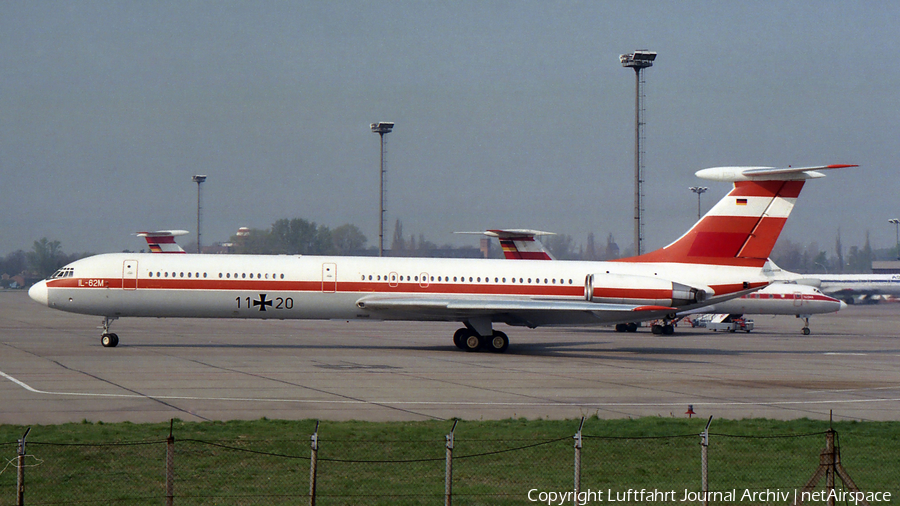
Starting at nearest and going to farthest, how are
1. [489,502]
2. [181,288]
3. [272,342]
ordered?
[489,502], [181,288], [272,342]

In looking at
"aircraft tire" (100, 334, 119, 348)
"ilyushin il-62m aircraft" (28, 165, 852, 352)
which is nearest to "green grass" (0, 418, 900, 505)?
"ilyushin il-62m aircraft" (28, 165, 852, 352)

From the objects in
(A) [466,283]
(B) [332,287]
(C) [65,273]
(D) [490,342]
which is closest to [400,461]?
(B) [332,287]

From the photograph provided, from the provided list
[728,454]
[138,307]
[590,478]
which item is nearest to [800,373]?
[728,454]

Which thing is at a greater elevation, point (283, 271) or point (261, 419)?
point (283, 271)

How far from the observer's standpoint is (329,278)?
32812mm

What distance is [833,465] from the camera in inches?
367

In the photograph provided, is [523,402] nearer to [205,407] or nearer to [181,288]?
[205,407]

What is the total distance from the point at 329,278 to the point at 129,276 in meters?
7.18

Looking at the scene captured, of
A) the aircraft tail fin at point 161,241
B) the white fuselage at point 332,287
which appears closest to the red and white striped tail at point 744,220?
the white fuselage at point 332,287

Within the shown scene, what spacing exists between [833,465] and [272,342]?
2925 centimetres

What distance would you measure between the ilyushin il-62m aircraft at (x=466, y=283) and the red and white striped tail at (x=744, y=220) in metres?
0.04

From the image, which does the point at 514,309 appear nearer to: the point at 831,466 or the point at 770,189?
the point at 770,189

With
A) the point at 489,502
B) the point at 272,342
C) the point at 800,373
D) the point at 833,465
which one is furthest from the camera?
the point at 272,342

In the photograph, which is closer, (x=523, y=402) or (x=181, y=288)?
(x=523, y=402)
